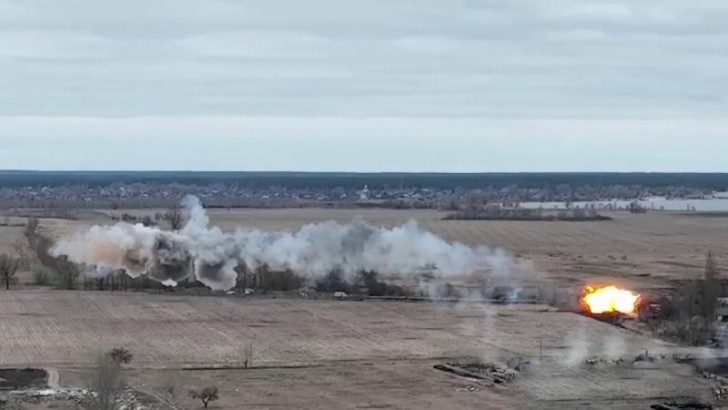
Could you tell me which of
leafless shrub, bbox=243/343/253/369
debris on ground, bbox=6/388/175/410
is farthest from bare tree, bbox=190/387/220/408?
leafless shrub, bbox=243/343/253/369

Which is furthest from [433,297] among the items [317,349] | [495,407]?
[495,407]

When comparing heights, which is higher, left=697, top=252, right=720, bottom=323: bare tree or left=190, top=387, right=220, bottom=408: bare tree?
left=697, top=252, right=720, bottom=323: bare tree

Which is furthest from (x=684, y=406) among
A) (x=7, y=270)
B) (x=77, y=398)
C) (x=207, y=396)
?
(x=7, y=270)

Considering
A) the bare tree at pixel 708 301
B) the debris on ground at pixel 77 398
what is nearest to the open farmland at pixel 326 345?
the debris on ground at pixel 77 398

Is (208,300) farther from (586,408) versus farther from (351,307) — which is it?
(586,408)

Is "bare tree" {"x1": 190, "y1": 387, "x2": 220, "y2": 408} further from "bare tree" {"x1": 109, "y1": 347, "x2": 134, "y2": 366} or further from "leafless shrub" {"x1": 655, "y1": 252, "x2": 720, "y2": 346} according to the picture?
"leafless shrub" {"x1": 655, "y1": 252, "x2": 720, "y2": 346}
